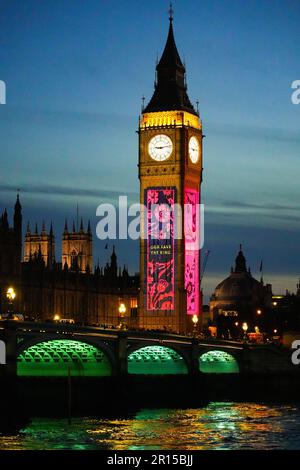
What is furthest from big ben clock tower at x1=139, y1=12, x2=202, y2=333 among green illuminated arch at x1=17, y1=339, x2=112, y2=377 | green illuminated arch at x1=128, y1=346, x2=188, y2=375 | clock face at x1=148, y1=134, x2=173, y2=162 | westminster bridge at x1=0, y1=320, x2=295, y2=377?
green illuminated arch at x1=17, y1=339, x2=112, y2=377

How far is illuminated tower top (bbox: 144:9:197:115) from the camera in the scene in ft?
543

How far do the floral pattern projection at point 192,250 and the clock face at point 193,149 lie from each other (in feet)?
12.9

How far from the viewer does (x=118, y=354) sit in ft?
357

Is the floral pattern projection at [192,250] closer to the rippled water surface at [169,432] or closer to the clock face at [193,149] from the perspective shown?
the clock face at [193,149]

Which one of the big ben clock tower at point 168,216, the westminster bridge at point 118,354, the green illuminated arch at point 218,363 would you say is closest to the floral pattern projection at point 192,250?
the big ben clock tower at point 168,216

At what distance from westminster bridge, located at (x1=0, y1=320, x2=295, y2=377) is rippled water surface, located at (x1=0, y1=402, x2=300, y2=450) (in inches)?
229

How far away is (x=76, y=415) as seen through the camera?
97.1 m

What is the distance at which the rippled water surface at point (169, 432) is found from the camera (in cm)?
8094

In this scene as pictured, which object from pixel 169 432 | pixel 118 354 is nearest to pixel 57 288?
pixel 118 354

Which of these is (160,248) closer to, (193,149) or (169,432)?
(193,149)

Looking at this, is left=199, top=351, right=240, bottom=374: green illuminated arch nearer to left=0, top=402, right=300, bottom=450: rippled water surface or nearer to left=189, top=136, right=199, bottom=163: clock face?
left=0, top=402, right=300, bottom=450: rippled water surface
